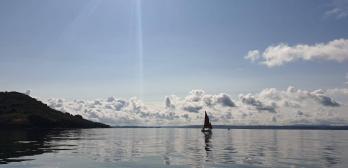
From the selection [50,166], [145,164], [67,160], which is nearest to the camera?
[50,166]

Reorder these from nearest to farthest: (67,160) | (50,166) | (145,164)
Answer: (50,166) → (145,164) → (67,160)

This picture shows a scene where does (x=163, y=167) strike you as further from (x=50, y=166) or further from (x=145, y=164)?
(x=50, y=166)

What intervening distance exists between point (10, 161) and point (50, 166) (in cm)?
822

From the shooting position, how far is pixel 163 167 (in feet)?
177

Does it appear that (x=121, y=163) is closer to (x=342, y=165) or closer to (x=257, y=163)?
(x=257, y=163)

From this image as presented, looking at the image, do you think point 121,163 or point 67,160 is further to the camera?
point 67,160

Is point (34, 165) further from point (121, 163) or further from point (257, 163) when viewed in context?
point (257, 163)

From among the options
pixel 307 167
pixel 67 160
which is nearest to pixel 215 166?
pixel 307 167

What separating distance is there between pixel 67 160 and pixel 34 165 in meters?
7.84

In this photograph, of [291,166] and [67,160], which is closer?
[291,166]

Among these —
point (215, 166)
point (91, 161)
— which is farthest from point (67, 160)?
point (215, 166)

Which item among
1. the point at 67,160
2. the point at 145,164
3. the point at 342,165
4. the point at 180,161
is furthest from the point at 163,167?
the point at 342,165

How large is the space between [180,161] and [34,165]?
→ 21.2 metres

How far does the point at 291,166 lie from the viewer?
56969mm
